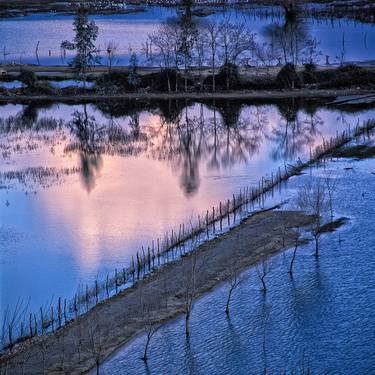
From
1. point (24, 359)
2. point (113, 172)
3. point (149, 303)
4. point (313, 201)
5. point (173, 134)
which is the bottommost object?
point (24, 359)

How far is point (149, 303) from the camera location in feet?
84.9

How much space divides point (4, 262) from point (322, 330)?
41.6 ft

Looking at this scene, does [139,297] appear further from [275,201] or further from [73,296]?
[275,201]

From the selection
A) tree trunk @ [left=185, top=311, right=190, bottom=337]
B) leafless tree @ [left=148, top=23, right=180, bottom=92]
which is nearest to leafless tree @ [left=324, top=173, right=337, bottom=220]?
tree trunk @ [left=185, top=311, right=190, bottom=337]

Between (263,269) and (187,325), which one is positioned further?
(263,269)

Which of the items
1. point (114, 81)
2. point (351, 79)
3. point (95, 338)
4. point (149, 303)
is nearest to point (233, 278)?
point (149, 303)

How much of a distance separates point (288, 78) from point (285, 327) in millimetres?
49054

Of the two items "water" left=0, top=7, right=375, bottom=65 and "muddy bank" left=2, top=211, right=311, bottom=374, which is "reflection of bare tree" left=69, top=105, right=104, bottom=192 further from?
"water" left=0, top=7, right=375, bottom=65

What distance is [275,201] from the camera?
1447 inches

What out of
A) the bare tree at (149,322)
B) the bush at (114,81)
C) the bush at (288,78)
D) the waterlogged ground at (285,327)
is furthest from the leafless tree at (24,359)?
the bush at (114,81)

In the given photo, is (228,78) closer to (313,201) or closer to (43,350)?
(313,201)

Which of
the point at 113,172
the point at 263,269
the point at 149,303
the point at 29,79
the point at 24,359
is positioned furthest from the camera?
the point at 29,79

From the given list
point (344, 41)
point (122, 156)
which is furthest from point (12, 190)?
point (344, 41)

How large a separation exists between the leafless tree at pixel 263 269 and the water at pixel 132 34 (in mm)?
56997
